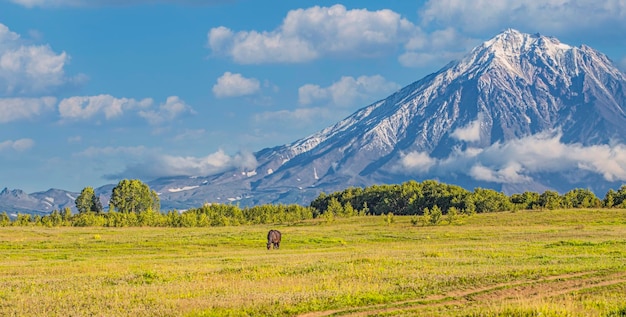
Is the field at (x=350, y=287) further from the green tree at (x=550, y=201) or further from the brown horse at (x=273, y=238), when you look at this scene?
the green tree at (x=550, y=201)

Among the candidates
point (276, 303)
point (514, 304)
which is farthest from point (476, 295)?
point (276, 303)

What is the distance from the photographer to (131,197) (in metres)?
182

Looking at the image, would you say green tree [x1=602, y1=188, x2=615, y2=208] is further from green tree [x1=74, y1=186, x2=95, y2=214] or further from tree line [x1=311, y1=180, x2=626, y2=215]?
green tree [x1=74, y1=186, x2=95, y2=214]

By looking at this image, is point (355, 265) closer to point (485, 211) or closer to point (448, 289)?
point (448, 289)

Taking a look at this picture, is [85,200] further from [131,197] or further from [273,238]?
[273,238]

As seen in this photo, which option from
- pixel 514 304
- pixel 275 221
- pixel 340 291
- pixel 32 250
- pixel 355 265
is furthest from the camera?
pixel 275 221

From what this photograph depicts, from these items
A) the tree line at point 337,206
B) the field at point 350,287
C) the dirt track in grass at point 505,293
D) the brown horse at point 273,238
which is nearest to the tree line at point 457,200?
the tree line at point 337,206

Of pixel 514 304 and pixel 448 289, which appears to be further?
pixel 448 289

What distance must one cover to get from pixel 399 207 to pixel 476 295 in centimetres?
15064

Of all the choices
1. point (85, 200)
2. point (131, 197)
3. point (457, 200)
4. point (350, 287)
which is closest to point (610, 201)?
point (457, 200)

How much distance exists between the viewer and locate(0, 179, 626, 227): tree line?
145 metres

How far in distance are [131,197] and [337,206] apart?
177ft

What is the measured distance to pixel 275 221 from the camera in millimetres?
158125

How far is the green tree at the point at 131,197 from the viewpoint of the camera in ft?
587
